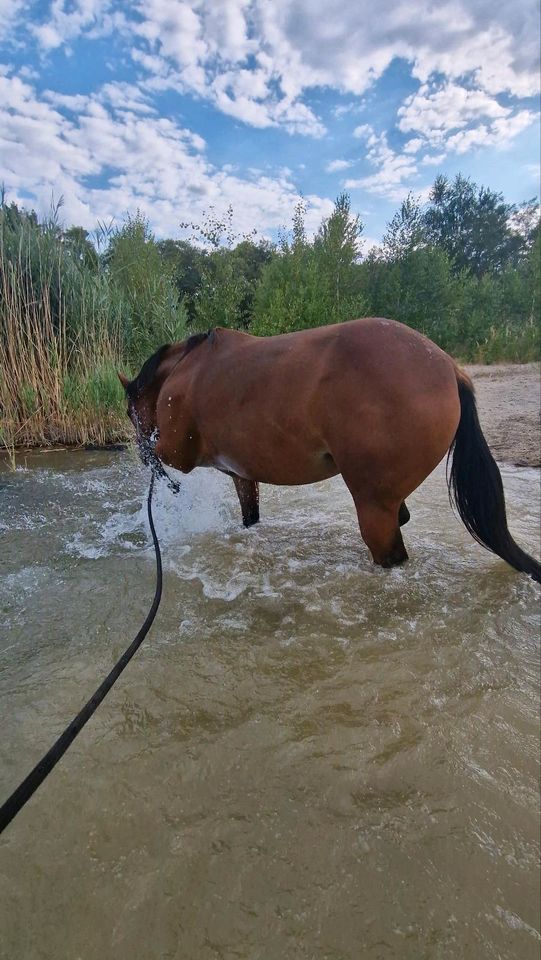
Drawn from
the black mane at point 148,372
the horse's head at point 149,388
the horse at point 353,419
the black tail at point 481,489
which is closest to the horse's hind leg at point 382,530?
the horse at point 353,419

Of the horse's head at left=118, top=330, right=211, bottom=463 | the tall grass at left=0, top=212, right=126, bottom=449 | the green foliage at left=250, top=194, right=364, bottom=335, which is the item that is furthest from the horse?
the green foliage at left=250, top=194, right=364, bottom=335

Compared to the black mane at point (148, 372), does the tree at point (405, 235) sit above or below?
above

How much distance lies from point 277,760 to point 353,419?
49.5 inches

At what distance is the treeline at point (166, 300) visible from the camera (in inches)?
221

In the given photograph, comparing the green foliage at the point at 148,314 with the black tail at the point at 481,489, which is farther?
the green foliage at the point at 148,314

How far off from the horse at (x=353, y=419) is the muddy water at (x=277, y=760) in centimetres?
43

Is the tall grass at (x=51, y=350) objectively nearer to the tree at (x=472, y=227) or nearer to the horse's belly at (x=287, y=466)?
the horse's belly at (x=287, y=466)

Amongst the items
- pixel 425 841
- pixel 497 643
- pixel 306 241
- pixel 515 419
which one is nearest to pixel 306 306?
pixel 306 241

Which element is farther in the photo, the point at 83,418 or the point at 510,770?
the point at 83,418

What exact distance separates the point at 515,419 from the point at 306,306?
7.33 m

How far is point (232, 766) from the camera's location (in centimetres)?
130

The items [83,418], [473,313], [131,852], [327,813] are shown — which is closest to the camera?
[131,852]

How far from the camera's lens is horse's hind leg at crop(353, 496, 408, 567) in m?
2.04

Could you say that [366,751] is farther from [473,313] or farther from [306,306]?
[473,313]
